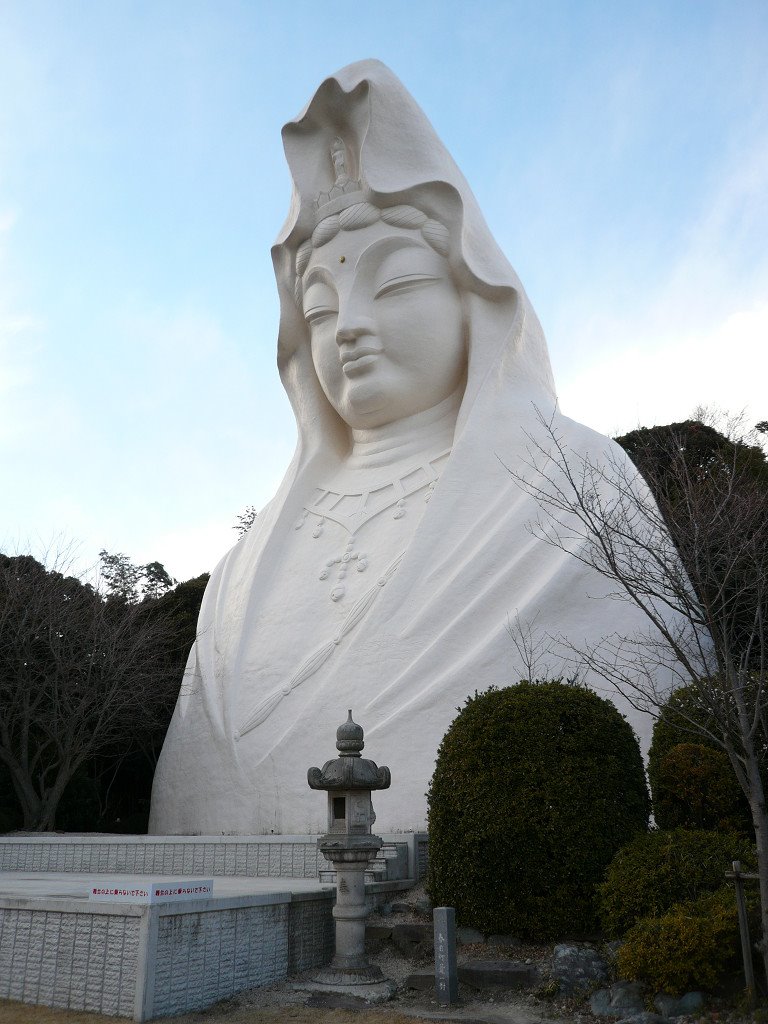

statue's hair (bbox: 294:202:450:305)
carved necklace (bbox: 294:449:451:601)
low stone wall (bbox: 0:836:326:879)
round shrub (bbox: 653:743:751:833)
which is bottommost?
low stone wall (bbox: 0:836:326:879)

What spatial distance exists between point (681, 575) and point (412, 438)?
591cm

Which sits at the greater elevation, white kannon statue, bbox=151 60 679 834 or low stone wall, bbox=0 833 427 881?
white kannon statue, bbox=151 60 679 834

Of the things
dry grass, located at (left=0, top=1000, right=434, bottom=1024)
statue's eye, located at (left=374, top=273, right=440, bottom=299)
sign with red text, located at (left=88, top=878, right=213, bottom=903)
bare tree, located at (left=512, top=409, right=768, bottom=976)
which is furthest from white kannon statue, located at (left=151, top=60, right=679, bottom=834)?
sign with red text, located at (left=88, top=878, right=213, bottom=903)

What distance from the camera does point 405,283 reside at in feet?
37.9

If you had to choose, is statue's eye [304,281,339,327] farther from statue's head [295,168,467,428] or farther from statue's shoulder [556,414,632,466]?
statue's shoulder [556,414,632,466]

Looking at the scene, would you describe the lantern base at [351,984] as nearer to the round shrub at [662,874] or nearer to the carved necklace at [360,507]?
the round shrub at [662,874]

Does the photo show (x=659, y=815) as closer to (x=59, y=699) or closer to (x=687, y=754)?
(x=687, y=754)

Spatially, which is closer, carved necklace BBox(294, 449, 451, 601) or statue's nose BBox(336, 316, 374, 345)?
carved necklace BBox(294, 449, 451, 601)

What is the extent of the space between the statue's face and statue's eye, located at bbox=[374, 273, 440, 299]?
13 mm

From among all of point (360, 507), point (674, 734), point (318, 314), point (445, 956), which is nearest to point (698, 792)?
point (674, 734)

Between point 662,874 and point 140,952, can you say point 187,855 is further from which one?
point 662,874

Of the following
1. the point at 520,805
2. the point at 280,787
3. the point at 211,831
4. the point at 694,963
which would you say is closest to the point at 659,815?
the point at 520,805

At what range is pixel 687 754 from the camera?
6.46 metres

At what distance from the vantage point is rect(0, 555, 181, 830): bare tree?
12.0m
